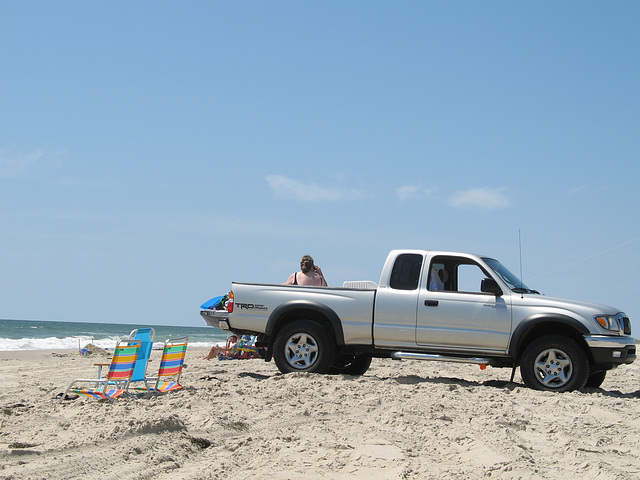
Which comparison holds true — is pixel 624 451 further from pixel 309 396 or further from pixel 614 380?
pixel 614 380

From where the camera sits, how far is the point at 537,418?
7027 mm

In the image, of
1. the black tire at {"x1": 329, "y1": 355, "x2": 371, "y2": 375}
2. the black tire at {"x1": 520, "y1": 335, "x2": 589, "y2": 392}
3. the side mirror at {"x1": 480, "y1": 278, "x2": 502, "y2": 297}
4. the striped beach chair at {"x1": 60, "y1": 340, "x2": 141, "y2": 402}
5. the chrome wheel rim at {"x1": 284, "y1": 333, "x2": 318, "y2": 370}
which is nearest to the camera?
the striped beach chair at {"x1": 60, "y1": 340, "x2": 141, "y2": 402}

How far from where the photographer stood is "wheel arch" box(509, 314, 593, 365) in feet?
29.5

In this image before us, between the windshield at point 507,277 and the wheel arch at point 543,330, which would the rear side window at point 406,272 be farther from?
the wheel arch at point 543,330

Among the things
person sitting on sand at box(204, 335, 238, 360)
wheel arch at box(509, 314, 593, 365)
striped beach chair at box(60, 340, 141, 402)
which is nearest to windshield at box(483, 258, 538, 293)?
wheel arch at box(509, 314, 593, 365)

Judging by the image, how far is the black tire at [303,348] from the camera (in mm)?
9797

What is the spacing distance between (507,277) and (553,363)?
134 cm

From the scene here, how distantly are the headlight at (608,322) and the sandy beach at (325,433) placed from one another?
0.87m

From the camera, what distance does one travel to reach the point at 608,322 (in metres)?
9.00

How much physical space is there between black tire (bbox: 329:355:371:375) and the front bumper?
3.32 m

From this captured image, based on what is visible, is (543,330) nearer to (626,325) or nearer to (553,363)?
(553,363)

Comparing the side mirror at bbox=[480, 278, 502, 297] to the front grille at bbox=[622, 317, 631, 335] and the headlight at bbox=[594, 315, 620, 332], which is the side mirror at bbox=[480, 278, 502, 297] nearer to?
the headlight at bbox=[594, 315, 620, 332]

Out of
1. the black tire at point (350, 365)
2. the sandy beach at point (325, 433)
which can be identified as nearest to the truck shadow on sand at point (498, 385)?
the sandy beach at point (325, 433)

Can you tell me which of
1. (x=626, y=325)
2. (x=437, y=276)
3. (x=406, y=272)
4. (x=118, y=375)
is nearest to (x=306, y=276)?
(x=406, y=272)
